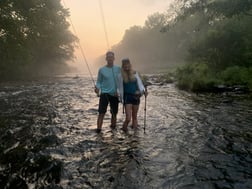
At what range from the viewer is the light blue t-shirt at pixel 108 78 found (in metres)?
9.25

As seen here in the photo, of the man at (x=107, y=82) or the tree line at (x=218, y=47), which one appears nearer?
the man at (x=107, y=82)

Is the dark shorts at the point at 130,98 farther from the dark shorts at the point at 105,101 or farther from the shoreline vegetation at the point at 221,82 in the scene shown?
the shoreline vegetation at the point at 221,82

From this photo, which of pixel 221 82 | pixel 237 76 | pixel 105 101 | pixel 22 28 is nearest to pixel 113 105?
pixel 105 101

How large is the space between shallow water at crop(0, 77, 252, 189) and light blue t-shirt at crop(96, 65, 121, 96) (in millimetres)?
1436

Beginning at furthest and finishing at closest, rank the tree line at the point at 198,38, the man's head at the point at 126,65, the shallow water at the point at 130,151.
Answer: the tree line at the point at 198,38 → the man's head at the point at 126,65 → the shallow water at the point at 130,151

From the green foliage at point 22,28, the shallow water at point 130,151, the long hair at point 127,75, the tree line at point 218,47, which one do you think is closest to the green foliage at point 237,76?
the tree line at point 218,47

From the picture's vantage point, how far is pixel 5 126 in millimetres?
10328

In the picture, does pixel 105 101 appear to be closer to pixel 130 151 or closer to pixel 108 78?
pixel 108 78

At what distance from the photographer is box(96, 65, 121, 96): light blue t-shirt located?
30.3 ft

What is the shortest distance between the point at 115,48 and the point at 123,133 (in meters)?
179

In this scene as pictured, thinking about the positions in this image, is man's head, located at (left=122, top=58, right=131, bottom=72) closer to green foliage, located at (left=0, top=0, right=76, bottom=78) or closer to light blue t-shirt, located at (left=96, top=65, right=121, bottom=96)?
light blue t-shirt, located at (left=96, top=65, right=121, bottom=96)

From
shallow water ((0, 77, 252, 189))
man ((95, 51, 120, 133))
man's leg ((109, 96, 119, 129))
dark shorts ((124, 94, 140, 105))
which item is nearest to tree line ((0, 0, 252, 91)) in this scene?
shallow water ((0, 77, 252, 189))

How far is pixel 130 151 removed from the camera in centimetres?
741

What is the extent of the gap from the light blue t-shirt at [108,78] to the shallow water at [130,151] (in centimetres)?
144
